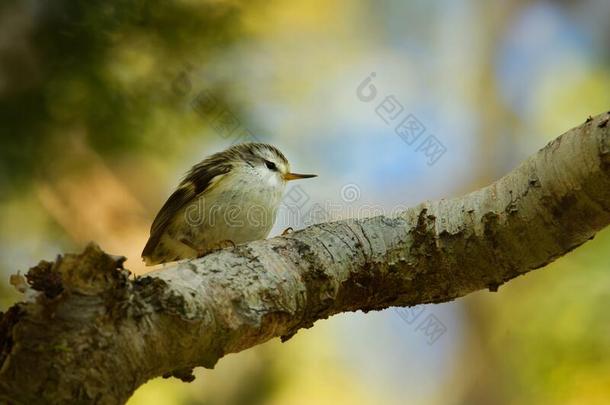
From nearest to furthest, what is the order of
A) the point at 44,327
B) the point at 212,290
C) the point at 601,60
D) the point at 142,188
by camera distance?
the point at 44,327 → the point at 212,290 → the point at 142,188 → the point at 601,60

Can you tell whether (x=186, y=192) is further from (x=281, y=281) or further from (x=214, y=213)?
(x=281, y=281)

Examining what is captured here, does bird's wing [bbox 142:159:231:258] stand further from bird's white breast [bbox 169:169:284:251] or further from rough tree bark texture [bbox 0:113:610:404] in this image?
rough tree bark texture [bbox 0:113:610:404]

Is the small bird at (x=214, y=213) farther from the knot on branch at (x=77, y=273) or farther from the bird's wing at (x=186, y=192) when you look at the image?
the knot on branch at (x=77, y=273)

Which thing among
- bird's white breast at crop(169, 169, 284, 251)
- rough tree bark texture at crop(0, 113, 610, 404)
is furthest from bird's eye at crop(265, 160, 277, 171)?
rough tree bark texture at crop(0, 113, 610, 404)

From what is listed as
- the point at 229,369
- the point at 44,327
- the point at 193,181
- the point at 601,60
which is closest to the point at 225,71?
the point at 193,181

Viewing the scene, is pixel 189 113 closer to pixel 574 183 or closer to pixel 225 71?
pixel 225 71

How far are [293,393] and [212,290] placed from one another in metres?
2.12

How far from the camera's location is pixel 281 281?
6.10 ft

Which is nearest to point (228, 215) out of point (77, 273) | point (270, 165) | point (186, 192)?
point (186, 192)

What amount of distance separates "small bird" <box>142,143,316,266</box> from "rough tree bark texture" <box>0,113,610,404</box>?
1027 millimetres

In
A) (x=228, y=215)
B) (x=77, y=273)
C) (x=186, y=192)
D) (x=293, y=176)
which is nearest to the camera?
(x=77, y=273)

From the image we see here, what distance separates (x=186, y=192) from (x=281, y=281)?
1496mm

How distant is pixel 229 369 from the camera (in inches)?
144

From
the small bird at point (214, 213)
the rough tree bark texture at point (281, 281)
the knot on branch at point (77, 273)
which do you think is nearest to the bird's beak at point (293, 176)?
the small bird at point (214, 213)
